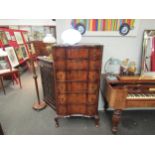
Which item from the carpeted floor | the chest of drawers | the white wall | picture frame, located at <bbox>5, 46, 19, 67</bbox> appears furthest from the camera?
picture frame, located at <bbox>5, 46, 19, 67</bbox>

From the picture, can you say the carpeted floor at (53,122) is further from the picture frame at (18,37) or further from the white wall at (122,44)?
the picture frame at (18,37)

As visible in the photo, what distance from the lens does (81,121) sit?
6.84ft

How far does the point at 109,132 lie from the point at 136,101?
0.68 m

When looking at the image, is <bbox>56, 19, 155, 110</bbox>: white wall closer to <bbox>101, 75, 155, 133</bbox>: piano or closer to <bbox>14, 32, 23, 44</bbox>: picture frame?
<bbox>101, 75, 155, 133</bbox>: piano

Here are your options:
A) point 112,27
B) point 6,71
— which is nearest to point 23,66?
point 6,71

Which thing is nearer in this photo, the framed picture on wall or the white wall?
the white wall

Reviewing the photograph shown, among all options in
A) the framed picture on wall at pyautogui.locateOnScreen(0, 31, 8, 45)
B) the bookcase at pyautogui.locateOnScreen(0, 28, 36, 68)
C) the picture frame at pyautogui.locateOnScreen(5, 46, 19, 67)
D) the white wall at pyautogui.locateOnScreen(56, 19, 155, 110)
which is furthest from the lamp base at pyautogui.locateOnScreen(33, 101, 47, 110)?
the framed picture on wall at pyautogui.locateOnScreen(0, 31, 8, 45)

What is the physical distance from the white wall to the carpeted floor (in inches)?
36.9

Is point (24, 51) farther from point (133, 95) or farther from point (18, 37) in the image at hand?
point (133, 95)

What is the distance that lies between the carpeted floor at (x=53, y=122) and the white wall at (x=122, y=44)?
937 millimetres

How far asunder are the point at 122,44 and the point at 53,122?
1728mm

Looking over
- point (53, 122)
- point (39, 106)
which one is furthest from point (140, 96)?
point (39, 106)

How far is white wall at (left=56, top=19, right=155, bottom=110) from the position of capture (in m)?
1.75
